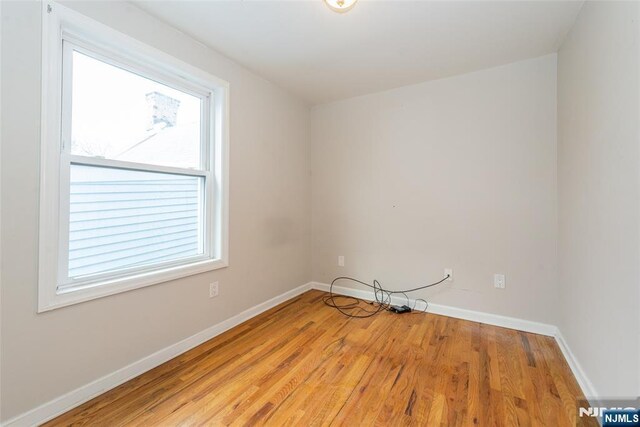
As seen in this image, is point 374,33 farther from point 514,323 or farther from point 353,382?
point 514,323

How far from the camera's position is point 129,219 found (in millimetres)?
1849

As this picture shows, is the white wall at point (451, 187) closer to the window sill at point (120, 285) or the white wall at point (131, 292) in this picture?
the white wall at point (131, 292)

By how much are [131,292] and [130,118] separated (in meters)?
1.17

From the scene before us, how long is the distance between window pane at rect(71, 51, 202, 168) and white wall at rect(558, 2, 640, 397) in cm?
267

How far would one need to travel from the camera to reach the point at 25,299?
1.33 meters

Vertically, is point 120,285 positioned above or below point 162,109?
below

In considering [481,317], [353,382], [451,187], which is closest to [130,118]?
[353,382]

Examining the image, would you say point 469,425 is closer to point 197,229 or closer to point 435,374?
point 435,374

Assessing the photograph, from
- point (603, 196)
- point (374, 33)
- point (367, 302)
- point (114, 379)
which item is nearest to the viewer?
point (603, 196)

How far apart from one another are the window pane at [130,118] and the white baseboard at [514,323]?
95.6 inches

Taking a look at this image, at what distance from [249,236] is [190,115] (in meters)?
1.18

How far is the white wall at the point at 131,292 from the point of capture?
1.30 meters

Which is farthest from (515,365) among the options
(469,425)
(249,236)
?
(249,236)

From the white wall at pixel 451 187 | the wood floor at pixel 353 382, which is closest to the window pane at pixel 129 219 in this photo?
the wood floor at pixel 353 382
